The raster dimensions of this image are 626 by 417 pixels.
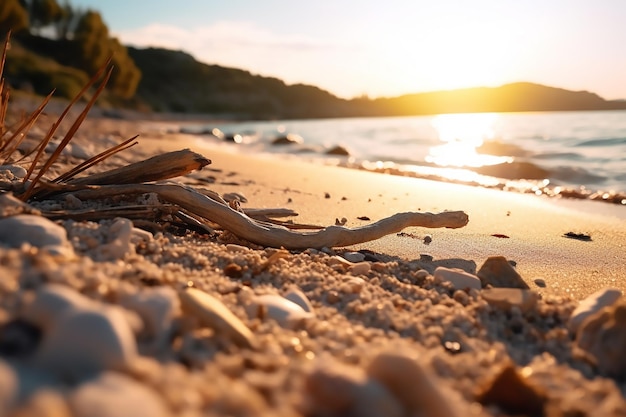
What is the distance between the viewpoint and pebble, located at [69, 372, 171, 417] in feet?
2.33

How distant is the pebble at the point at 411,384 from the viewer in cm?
89

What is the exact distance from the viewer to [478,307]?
5.25 feet

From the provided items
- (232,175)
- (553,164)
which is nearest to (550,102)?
(553,164)

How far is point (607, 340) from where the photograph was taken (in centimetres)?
129

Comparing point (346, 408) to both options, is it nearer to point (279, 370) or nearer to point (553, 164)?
Answer: point (279, 370)

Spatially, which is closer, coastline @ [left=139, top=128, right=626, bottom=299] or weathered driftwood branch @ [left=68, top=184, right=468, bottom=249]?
weathered driftwood branch @ [left=68, top=184, right=468, bottom=249]

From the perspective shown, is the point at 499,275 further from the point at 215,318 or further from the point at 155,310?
the point at 155,310

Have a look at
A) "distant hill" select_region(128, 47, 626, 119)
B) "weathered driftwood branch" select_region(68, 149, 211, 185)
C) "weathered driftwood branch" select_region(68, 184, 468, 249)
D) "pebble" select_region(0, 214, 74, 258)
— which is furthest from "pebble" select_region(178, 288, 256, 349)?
"distant hill" select_region(128, 47, 626, 119)

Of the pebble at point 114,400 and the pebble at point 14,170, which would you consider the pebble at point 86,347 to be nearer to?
the pebble at point 114,400

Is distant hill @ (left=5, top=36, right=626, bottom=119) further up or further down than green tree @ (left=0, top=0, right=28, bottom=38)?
further down

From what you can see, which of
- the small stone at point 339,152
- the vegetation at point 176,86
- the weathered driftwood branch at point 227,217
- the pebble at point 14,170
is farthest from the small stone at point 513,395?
the small stone at point 339,152

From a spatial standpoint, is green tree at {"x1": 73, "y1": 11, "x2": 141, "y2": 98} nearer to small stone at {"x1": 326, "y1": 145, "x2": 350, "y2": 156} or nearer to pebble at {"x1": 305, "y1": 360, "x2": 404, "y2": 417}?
small stone at {"x1": 326, "y1": 145, "x2": 350, "y2": 156}

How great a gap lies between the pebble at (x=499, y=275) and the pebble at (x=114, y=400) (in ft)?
4.68

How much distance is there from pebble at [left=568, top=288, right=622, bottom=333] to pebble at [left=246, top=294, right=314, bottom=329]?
74cm
